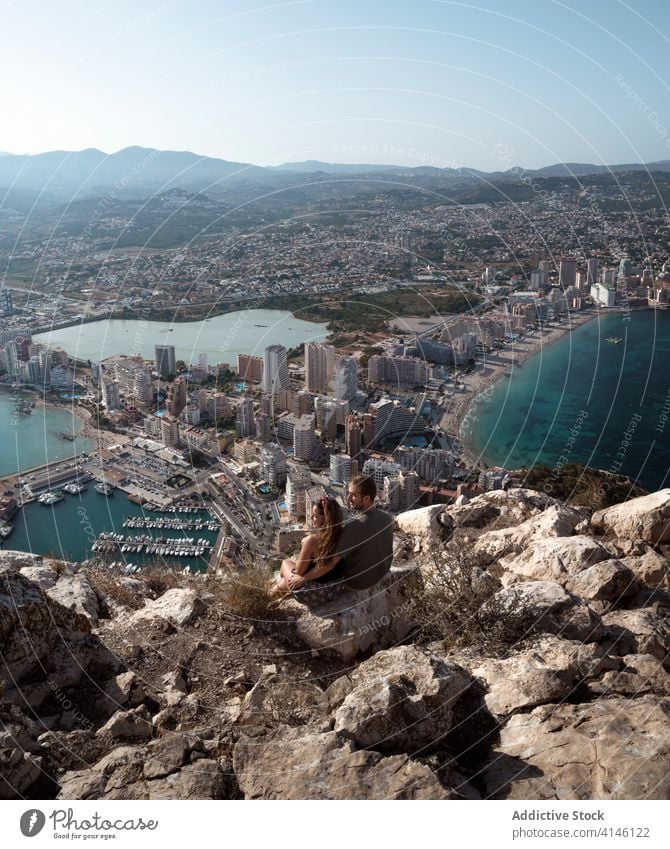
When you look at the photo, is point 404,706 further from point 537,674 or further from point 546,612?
point 546,612

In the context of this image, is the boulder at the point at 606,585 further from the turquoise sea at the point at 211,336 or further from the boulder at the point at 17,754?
the turquoise sea at the point at 211,336

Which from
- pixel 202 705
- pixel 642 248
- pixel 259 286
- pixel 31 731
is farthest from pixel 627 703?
pixel 642 248

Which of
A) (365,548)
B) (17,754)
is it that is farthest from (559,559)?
(17,754)

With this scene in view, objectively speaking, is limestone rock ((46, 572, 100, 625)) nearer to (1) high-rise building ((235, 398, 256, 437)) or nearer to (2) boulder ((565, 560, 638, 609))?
(2) boulder ((565, 560, 638, 609))

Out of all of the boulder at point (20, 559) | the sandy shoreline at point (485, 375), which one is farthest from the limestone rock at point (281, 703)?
the sandy shoreline at point (485, 375)

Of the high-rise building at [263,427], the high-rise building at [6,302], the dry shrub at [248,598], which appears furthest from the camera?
the high-rise building at [6,302]

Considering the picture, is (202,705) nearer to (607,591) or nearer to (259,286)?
(607,591)
